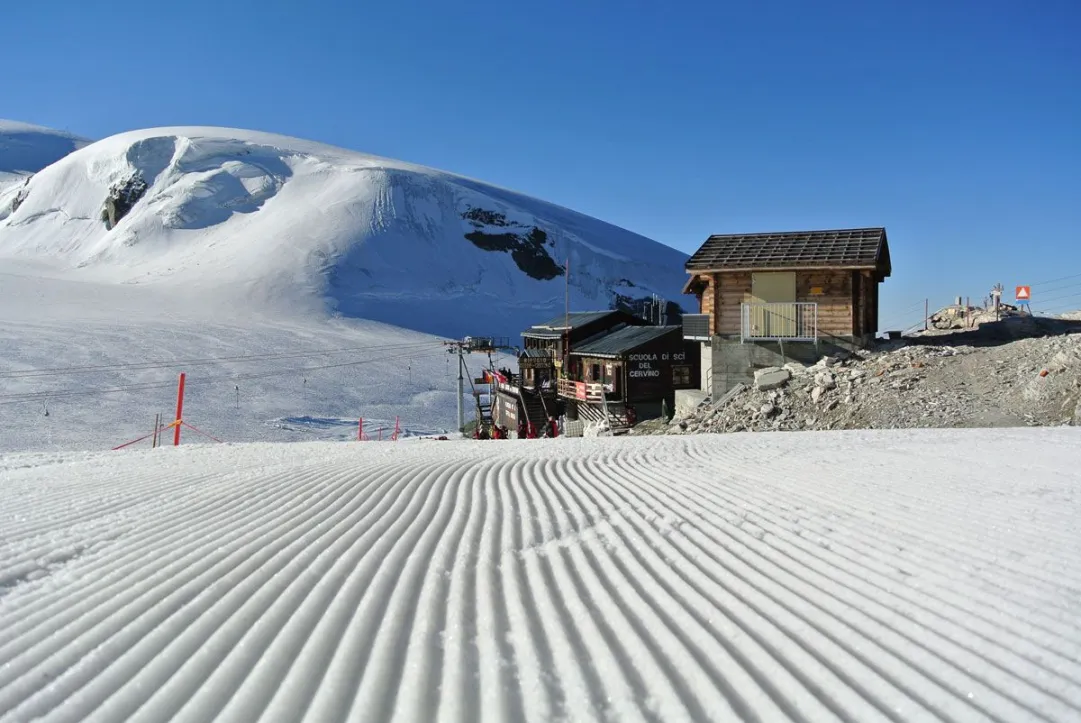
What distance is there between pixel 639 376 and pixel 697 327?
6.60 m

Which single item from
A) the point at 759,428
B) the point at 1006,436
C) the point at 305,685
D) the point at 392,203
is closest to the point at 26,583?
the point at 305,685

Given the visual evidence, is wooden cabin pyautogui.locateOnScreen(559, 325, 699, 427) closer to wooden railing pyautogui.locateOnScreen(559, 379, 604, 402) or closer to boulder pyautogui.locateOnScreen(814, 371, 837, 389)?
wooden railing pyautogui.locateOnScreen(559, 379, 604, 402)

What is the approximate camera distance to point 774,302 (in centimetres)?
2270

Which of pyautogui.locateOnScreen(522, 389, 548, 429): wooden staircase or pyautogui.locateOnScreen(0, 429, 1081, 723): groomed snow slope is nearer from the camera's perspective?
pyautogui.locateOnScreen(0, 429, 1081, 723): groomed snow slope

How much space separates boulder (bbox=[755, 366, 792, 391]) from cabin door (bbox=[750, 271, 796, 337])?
5.79 ft

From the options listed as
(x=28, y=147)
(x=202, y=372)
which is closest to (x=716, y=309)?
(x=202, y=372)

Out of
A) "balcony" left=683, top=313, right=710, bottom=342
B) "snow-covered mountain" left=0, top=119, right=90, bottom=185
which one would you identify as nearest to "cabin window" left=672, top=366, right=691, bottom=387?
"balcony" left=683, top=313, right=710, bottom=342

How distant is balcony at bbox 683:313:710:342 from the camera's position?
77.2ft

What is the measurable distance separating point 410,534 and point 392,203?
4145 inches

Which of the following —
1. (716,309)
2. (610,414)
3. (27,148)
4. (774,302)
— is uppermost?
(27,148)

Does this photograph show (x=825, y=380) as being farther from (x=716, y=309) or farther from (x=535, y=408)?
(x=535, y=408)

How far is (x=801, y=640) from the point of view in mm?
4000

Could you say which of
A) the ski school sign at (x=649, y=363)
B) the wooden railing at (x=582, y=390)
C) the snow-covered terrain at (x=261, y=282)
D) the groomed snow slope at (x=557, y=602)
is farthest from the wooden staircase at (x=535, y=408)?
the groomed snow slope at (x=557, y=602)

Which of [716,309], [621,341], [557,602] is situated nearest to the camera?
[557,602]
